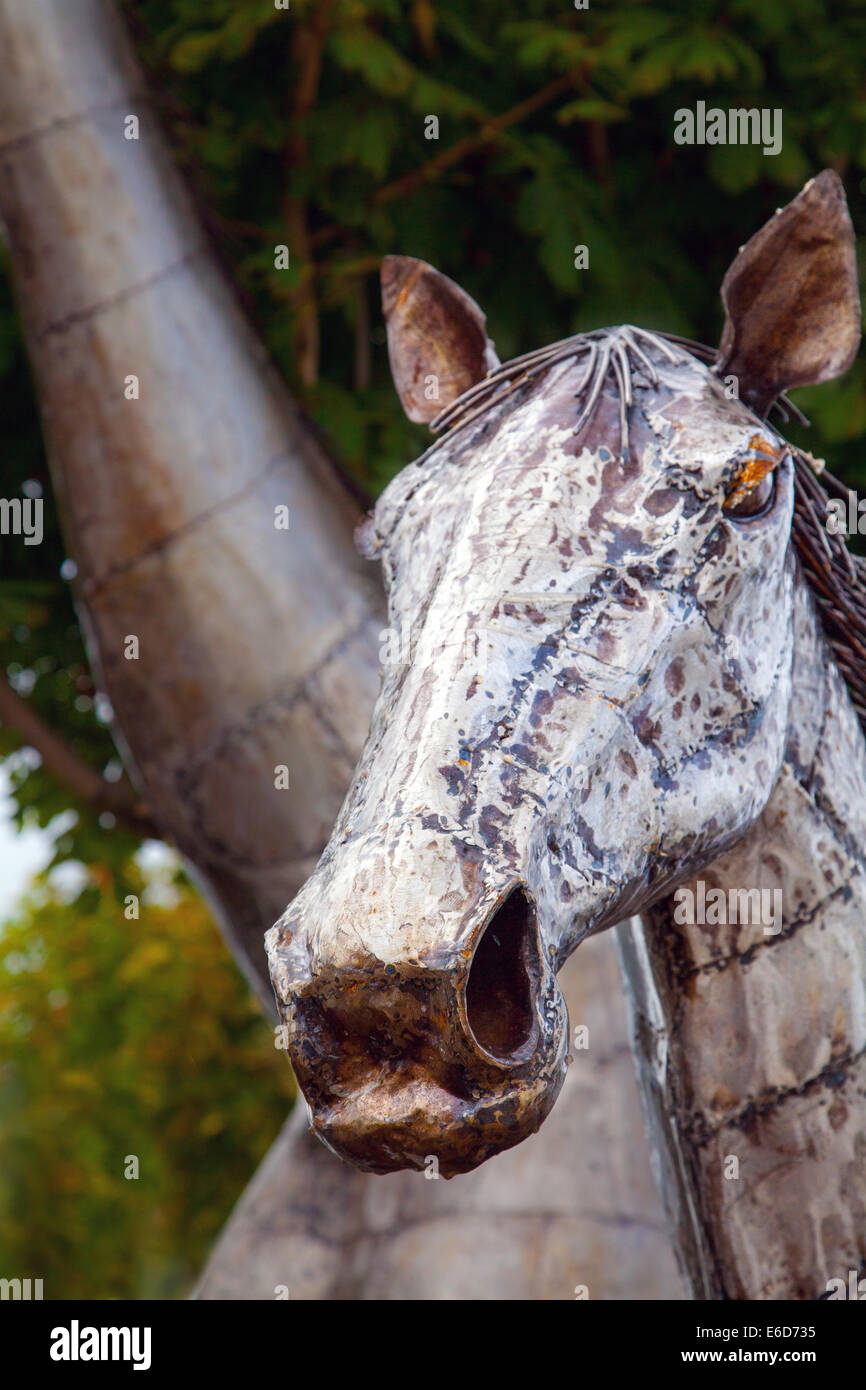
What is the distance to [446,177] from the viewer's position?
2.83 m

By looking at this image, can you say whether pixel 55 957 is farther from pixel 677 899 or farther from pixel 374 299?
pixel 677 899

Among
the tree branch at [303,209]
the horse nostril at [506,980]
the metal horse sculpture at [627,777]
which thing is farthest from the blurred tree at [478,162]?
the horse nostril at [506,980]

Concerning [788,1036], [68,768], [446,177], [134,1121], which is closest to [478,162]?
[446,177]

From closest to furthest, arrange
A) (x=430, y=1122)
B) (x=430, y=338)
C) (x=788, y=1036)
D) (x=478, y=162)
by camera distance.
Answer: (x=430, y=1122), (x=788, y=1036), (x=430, y=338), (x=478, y=162)

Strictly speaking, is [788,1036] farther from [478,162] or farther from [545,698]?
[478,162]

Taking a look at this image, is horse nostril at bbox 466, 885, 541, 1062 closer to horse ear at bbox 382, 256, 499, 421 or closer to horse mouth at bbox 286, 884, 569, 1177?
horse mouth at bbox 286, 884, 569, 1177

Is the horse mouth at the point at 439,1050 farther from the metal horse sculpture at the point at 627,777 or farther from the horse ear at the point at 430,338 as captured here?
the horse ear at the point at 430,338

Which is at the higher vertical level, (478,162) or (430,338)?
(478,162)

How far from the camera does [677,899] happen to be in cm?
123

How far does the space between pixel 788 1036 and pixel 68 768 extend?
7.22 ft

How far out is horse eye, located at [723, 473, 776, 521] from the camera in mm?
1081

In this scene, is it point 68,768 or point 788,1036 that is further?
point 68,768

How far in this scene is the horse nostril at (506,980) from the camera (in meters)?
0.84
